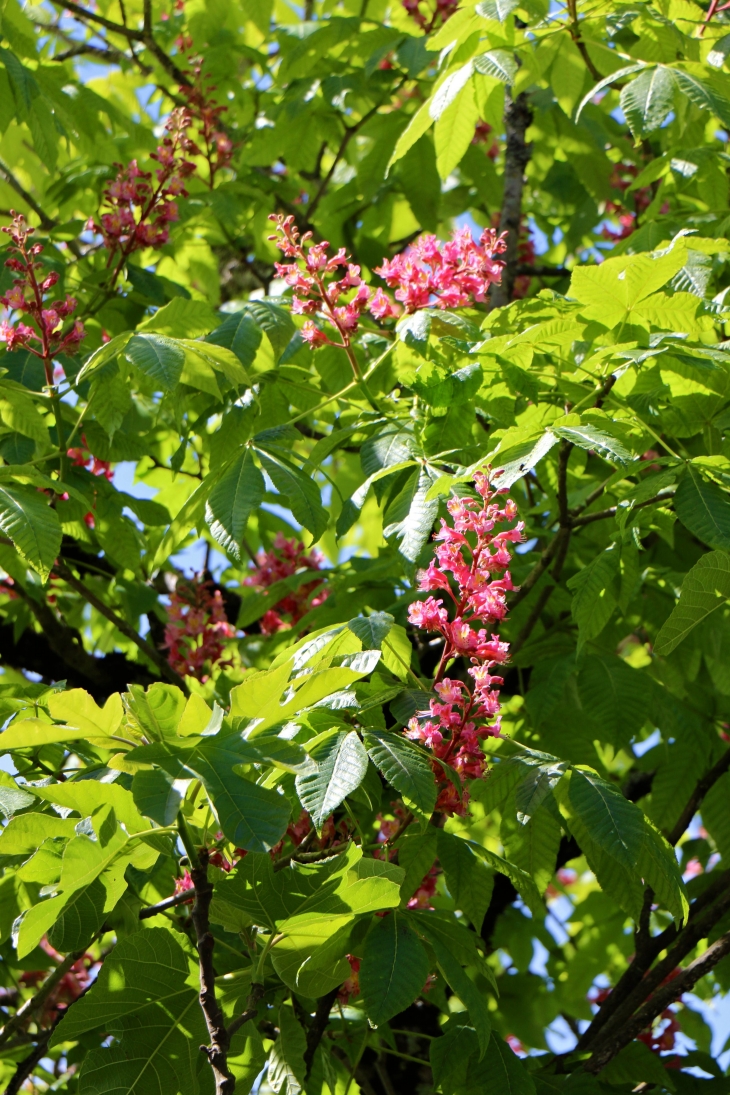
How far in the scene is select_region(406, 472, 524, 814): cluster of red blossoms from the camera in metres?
1.69

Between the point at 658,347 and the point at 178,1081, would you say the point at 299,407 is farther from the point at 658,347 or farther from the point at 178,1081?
the point at 178,1081

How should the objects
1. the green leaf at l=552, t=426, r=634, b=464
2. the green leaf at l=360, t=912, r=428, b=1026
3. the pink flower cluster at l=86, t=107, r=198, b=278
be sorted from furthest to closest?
1. the pink flower cluster at l=86, t=107, r=198, b=278
2. the green leaf at l=552, t=426, r=634, b=464
3. the green leaf at l=360, t=912, r=428, b=1026

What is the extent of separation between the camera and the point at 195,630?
333cm

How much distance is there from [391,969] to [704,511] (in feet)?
2.91

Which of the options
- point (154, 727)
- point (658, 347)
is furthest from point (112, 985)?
point (658, 347)

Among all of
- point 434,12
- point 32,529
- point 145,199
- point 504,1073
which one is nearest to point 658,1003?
point 504,1073

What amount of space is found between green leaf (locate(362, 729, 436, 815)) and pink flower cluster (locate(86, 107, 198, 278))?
76.6 inches

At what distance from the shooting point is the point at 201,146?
4.25 m

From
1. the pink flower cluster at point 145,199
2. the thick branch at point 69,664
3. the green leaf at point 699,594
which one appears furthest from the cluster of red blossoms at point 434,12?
the green leaf at point 699,594

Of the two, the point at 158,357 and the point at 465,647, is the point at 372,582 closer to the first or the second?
the point at 158,357

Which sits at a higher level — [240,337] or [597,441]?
[240,337]

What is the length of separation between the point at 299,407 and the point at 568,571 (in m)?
0.89

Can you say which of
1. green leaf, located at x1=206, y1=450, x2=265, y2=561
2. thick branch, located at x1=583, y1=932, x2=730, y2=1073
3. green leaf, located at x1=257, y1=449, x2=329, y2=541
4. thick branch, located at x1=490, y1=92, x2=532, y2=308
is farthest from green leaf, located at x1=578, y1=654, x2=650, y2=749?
thick branch, located at x1=490, y1=92, x2=532, y2=308

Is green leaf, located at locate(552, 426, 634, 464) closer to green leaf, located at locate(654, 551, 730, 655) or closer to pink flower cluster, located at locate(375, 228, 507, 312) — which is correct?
green leaf, located at locate(654, 551, 730, 655)
